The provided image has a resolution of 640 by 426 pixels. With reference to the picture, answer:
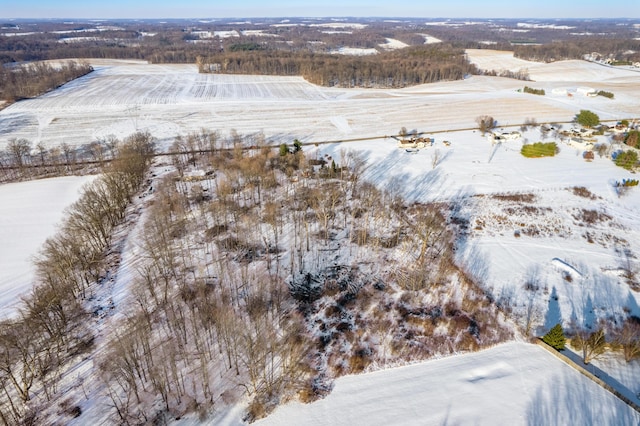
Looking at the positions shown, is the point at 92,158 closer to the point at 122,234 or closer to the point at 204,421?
the point at 122,234

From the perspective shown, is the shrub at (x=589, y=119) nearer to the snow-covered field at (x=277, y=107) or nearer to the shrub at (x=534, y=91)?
the snow-covered field at (x=277, y=107)

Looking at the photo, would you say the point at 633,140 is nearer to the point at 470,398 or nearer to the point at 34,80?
the point at 470,398

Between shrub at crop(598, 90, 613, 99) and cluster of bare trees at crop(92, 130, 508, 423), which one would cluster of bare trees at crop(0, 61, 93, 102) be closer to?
cluster of bare trees at crop(92, 130, 508, 423)

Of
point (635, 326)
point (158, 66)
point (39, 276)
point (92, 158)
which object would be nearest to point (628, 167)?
point (635, 326)

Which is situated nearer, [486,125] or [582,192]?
[582,192]

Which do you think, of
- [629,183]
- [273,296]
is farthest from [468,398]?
[629,183]

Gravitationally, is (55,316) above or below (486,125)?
below
